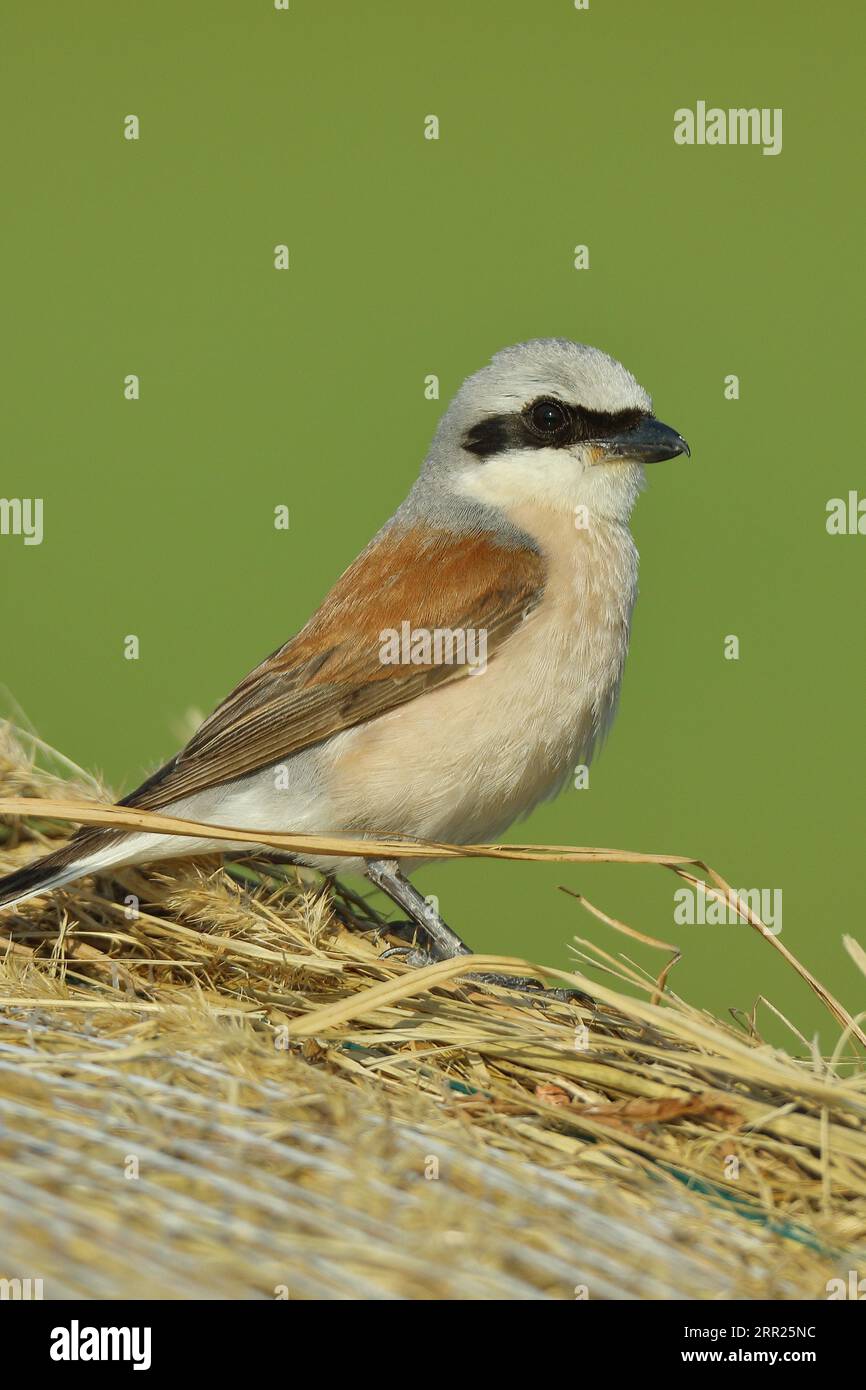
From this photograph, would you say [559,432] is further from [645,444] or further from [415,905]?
[415,905]

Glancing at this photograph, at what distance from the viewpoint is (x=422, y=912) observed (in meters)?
3.48

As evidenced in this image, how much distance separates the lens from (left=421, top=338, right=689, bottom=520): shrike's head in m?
3.87

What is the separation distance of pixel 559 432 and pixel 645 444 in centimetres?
23

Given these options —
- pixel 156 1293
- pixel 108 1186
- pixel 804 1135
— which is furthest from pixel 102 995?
pixel 804 1135

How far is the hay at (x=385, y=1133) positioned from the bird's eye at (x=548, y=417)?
1787 mm

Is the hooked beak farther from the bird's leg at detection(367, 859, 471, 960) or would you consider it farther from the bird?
the bird's leg at detection(367, 859, 471, 960)

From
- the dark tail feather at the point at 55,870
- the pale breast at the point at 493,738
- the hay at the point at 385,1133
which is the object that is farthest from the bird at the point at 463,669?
the hay at the point at 385,1133

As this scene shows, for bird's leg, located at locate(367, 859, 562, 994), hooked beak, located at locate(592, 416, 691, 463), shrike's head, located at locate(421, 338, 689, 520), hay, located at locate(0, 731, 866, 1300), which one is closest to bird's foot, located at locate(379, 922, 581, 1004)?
bird's leg, located at locate(367, 859, 562, 994)

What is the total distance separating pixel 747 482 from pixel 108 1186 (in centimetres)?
656

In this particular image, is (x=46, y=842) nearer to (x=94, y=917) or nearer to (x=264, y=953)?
(x=94, y=917)

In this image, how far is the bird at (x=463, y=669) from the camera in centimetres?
344

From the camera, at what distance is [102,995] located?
2395 mm

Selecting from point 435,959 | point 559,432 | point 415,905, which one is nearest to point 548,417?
point 559,432

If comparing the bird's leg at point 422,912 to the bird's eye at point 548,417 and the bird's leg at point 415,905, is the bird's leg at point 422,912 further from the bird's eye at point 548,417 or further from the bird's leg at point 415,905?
the bird's eye at point 548,417
